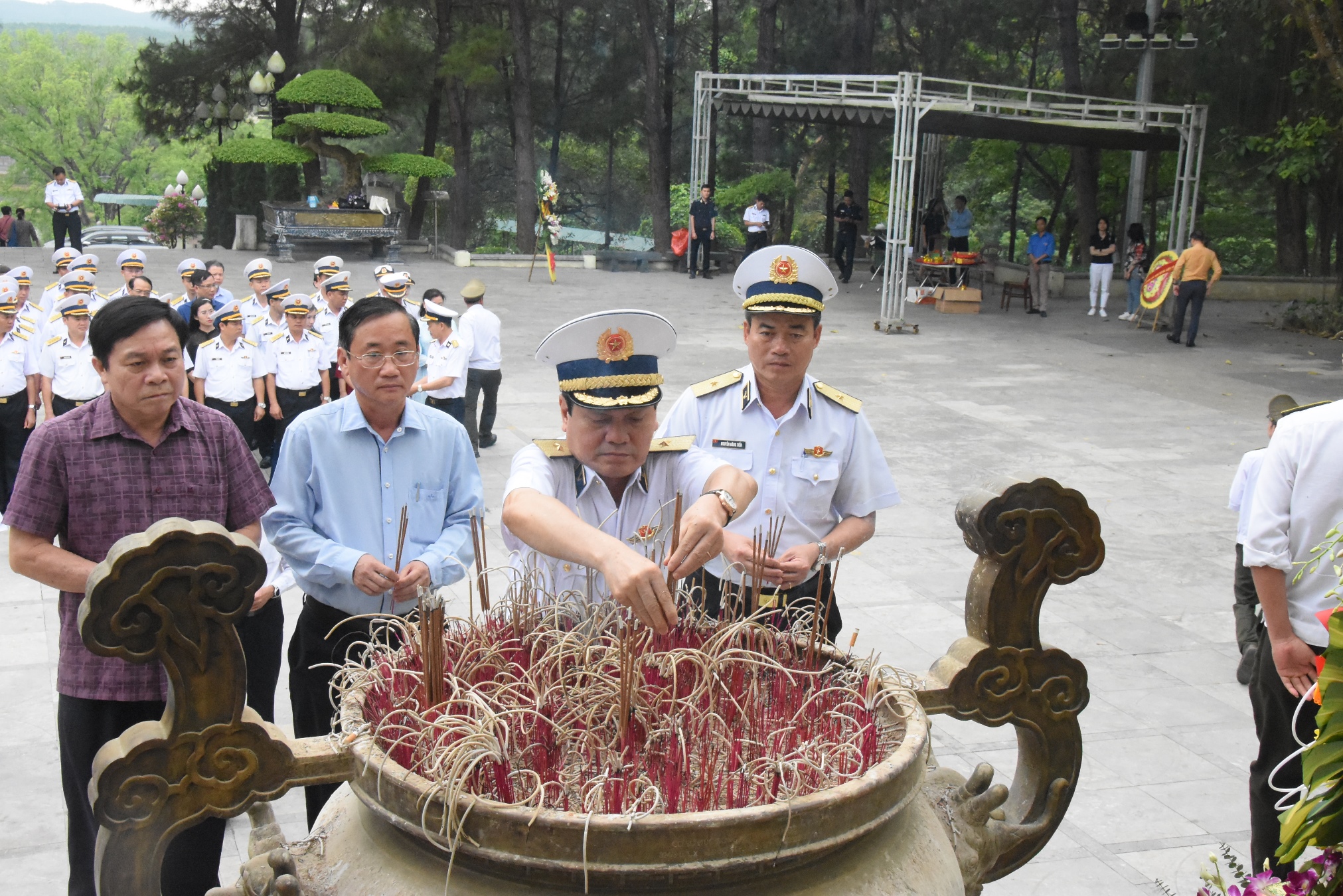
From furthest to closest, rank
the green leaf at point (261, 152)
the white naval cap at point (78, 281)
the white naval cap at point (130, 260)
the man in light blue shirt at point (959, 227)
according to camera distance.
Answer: the green leaf at point (261, 152) < the man in light blue shirt at point (959, 227) < the white naval cap at point (130, 260) < the white naval cap at point (78, 281)

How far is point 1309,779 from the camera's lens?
1.69m

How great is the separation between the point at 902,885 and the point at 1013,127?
1717 cm

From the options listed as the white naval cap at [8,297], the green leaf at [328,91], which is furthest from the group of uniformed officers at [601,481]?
the green leaf at [328,91]

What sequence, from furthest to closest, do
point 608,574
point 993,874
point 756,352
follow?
point 756,352 → point 993,874 → point 608,574

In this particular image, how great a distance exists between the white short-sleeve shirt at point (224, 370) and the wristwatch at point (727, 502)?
6933 millimetres

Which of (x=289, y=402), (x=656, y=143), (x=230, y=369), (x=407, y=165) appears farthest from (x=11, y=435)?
(x=656, y=143)

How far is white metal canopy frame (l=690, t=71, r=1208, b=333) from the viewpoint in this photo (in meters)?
15.6

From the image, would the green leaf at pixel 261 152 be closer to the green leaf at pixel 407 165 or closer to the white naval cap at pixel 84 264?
the green leaf at pixel 407 165

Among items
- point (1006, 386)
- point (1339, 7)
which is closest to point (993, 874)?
point (1006, 386)

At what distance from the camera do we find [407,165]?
2330 centimetres

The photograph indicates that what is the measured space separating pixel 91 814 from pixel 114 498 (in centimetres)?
76

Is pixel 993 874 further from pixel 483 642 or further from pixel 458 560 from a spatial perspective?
pixel 458 560

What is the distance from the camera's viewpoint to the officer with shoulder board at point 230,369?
27.5 feet

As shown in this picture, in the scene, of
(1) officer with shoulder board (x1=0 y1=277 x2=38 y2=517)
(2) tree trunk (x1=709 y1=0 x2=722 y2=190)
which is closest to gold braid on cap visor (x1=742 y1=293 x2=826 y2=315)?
(1) officer with shoulder board (x1=0 y1=277 x2=38 y2=517)
